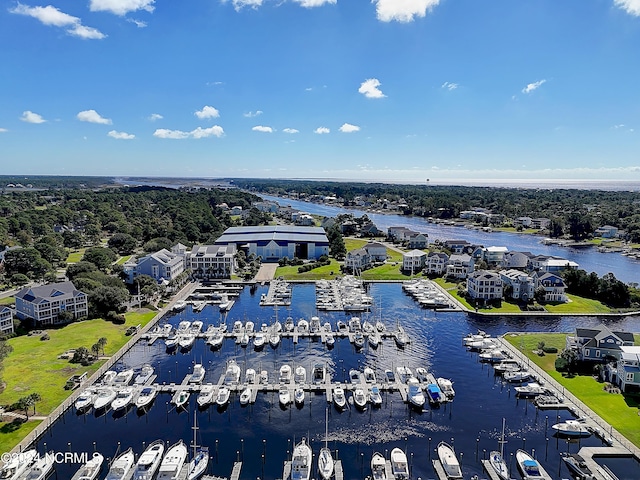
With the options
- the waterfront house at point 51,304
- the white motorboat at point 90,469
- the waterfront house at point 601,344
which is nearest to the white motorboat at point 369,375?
the waterfront house at point 601,344

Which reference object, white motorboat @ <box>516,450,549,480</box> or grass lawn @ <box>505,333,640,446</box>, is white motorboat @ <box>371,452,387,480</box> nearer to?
white motorboat @ <box>516,450,549,480</box>

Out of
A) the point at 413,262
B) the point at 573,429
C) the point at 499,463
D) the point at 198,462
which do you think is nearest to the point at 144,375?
the point at 198,462

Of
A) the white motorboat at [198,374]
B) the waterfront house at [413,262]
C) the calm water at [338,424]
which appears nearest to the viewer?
the calm water at [338,424]

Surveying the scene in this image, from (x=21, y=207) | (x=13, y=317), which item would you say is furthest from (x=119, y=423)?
(x=21, y=207)

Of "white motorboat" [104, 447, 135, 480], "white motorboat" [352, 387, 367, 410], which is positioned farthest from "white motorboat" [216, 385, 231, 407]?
"white motorboat" [352, 387, 367, 410]

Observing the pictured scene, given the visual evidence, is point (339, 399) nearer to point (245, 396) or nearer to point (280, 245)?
point (245, 396)

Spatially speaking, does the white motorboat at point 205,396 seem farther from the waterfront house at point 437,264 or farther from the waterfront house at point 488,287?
the waterfront house at point 437,264
